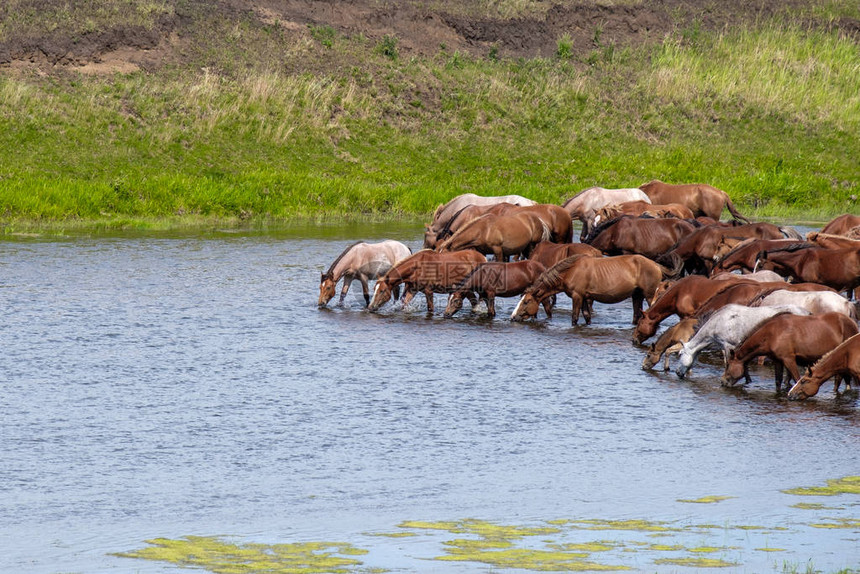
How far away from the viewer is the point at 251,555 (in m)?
8.39

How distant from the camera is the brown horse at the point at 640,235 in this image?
20.9m

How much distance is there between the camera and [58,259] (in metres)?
23.6

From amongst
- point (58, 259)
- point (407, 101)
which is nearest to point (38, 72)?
point (407, 101)

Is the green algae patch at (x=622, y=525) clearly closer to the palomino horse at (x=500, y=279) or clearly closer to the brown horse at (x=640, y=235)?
the palomino horse at (x=500, y=279)

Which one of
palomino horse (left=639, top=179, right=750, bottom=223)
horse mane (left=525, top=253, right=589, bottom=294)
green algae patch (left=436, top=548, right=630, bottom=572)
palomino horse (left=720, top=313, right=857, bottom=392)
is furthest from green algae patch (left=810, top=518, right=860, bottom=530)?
palomino horse (left=639, top=179, right=750, bottom=223)

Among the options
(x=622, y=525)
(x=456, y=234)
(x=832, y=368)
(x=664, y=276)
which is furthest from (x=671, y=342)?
(x=456, y=234)

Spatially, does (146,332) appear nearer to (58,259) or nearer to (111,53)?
(58,259)

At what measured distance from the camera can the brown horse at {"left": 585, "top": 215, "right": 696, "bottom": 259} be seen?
68.6 ft

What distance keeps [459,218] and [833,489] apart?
552 inches

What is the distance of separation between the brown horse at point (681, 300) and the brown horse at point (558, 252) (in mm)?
2748

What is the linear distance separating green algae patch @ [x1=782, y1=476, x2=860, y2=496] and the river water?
115mm

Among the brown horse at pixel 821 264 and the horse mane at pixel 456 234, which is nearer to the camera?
the brown horse at pixel 821 264

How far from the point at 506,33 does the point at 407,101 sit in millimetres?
8667

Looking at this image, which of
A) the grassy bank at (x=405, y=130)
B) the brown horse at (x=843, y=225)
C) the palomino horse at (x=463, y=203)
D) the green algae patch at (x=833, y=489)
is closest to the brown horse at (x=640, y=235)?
the brown horse at (x=843, y=225)
